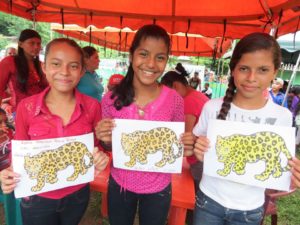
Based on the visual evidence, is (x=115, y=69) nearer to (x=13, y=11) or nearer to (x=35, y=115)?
(x=13, y=11)

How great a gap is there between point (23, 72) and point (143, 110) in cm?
186

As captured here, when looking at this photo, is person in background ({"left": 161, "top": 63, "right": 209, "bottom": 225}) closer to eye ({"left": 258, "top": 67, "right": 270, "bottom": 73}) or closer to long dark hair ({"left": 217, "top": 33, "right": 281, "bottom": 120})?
long dark hair ({"left": 217, "top": 33, "right": 281, "bottom": 120})

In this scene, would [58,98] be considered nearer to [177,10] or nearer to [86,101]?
[86,101]

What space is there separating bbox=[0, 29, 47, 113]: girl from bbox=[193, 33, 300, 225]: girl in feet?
7.11

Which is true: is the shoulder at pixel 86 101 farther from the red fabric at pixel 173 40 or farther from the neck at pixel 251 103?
the red fabric at pixel 173 40

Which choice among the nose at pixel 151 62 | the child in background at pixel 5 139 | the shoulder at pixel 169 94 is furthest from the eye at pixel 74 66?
the child in background at pixel 5 139

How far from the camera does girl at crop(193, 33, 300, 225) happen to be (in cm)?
140

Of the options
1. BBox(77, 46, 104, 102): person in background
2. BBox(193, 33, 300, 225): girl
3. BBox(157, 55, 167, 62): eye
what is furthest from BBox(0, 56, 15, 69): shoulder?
BBox(193, 33, 300, 225): girl

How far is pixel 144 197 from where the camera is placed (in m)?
1.61

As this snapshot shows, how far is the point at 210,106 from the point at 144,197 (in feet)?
2.27

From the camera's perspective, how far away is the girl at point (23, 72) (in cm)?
276

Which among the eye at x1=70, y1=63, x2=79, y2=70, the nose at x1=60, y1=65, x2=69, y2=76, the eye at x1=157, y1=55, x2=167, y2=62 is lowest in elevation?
the nose at x1=60, y1=65, x2=69, y2=76

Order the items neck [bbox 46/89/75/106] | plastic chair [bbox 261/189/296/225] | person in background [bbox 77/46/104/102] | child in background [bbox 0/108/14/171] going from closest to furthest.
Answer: neck [bbox 46/89/75/106] → plastic chair [bbox 261/189/296/225] → child in background [bbox 0/108/14/171] → person in background [bbox 77/46/104/102]

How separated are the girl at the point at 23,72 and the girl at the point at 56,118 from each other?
1.42 metres
